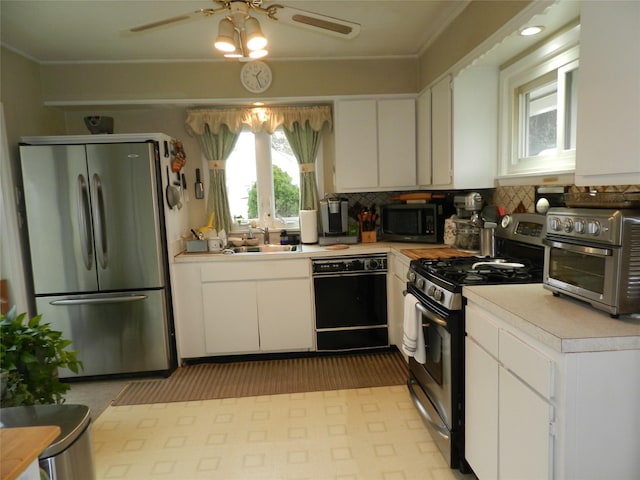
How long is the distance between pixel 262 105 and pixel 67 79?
1.60 metres

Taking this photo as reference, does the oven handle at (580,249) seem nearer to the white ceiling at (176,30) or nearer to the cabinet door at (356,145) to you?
the white ceiling at (176,30)

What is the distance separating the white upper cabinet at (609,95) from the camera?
4.38ft

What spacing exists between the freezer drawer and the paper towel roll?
1.28 metres

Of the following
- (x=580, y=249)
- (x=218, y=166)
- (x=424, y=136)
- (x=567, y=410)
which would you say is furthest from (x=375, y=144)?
(x=567, y=410)

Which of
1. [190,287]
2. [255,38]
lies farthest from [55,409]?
[255,38]

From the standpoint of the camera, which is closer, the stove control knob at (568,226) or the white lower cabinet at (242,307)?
the stove control knob at (568,226)

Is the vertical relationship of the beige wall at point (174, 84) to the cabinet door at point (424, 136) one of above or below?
above

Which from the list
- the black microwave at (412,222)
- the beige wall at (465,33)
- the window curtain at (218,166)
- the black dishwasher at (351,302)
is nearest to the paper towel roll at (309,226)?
the black dishwasher at (351,302)

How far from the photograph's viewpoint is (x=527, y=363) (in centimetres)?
137

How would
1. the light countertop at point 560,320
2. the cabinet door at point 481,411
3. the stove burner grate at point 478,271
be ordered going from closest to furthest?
the light countertop at point 560,320 → the cabinet door at point 481,411 → the stove burner grate at point 478,271

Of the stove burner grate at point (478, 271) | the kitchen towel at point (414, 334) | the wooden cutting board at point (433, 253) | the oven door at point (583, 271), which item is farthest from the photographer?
the wooden cutting board at point (433, 253)

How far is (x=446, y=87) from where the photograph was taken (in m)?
2.91

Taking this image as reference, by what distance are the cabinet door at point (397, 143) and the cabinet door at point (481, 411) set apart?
197 centimetres

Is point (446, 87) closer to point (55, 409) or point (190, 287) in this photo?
point (190, 287)
